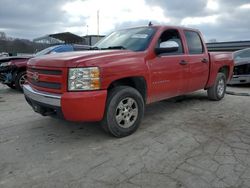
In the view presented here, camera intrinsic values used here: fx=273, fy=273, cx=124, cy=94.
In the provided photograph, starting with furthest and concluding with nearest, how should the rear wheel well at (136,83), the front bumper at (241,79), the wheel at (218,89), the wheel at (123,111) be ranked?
the front bumper at (241,79) → the wheel at (218,89) → the rear wheel well at (136,83) → the wheel at (123,111)

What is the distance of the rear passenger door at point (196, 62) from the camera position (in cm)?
584

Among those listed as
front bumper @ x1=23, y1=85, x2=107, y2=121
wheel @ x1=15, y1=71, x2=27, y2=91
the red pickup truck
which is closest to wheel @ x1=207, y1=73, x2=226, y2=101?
the red pickup truck

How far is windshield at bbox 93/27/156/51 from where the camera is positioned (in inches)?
190

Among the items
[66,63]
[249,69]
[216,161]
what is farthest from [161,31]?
[249,69]

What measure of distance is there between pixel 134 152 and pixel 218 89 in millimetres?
4274

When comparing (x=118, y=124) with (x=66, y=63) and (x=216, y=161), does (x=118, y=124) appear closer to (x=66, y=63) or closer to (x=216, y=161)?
(x=66, y=63)

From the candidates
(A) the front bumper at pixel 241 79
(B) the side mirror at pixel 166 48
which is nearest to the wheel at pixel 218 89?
(B) the side mirror at pixel 166 48

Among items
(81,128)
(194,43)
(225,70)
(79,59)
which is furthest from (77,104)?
(225,70)

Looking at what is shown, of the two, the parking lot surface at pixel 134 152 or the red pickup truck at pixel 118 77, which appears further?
the red pickup truck at pixel 118 77

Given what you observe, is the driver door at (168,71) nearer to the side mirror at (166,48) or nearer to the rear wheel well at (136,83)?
the side mirror at (166,48)

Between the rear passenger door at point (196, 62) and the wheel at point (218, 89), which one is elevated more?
the rear passenger door at point (196, 62)

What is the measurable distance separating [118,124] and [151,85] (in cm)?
98

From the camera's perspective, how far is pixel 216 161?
3.49 metres

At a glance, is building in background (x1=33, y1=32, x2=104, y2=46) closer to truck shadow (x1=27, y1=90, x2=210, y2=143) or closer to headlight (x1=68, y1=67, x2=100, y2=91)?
truck shadow (x1=27, y1=90, x2=210, y2=143)
